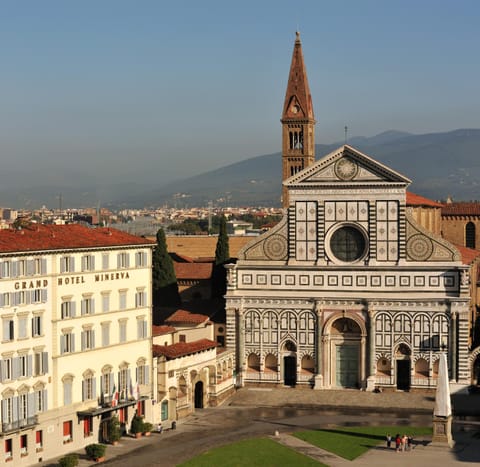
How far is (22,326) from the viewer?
160 feet

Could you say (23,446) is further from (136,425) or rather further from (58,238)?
(58,238)

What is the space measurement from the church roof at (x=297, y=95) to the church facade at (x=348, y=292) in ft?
109

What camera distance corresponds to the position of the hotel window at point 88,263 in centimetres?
5275

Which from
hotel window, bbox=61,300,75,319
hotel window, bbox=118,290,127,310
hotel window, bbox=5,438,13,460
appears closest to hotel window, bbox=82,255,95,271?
hotel window, bbox=61,300,75,319

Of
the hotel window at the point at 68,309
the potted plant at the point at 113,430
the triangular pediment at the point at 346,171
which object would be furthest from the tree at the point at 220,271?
the hotel window at the point at 68,309

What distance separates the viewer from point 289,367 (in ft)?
228

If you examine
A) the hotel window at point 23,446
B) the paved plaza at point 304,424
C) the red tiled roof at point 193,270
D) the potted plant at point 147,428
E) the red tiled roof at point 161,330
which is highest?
the red tiled roof at point 193,270

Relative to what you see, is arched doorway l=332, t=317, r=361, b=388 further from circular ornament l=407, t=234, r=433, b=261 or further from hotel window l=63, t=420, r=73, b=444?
hotel window l=63, t=420, r=73, b=444

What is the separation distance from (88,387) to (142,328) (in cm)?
528

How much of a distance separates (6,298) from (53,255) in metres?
3.63

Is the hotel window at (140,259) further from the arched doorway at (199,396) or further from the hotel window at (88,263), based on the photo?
the arched doorway at (199,396)

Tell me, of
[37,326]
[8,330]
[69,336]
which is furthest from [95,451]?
[8,330]

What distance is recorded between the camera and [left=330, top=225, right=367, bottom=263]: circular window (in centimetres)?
6819

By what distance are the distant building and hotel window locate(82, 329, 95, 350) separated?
5 centimetres
